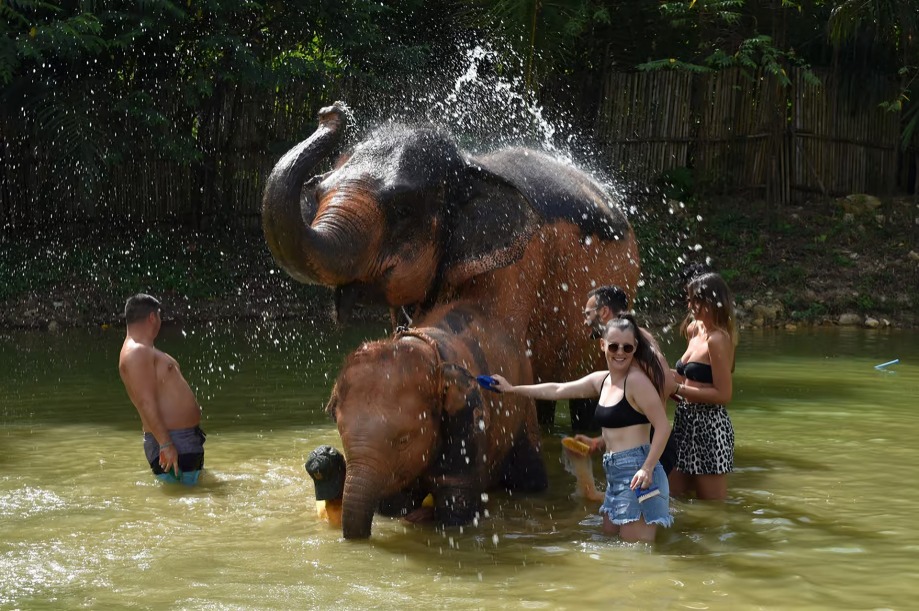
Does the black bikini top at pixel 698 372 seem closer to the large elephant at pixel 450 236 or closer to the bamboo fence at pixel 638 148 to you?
the large elephant at pixel 450 236

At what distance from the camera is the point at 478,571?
4836 millimetres

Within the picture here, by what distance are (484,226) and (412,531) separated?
1732 mm

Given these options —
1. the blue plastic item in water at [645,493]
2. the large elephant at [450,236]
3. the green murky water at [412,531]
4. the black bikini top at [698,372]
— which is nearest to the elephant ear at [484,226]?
the large elephant at [450,236]

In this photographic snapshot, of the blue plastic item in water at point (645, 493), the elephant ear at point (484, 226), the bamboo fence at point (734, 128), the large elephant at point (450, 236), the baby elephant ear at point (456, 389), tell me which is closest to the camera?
the blue plastic item in water at point (645, 493)

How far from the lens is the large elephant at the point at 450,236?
5855 mm

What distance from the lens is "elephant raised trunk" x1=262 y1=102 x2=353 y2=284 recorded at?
5.21 meters

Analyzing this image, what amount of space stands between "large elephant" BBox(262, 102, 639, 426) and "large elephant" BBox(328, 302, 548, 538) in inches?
12.9

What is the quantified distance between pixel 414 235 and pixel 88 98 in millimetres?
10027

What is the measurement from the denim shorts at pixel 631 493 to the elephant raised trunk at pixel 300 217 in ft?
5.21

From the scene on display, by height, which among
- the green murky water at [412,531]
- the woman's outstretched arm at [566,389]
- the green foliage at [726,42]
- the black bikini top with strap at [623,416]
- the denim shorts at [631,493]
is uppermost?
the green foliage at [726,42]

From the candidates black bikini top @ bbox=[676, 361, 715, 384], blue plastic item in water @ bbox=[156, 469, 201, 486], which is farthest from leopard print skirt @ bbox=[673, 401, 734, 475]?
blue plastic item in water @ bbox=[156, 469, 201, 486]

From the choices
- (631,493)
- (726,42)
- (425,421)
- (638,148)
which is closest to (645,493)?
(631,493)

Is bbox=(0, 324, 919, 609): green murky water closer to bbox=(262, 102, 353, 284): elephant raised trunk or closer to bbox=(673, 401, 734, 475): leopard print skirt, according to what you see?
bbox=(673, 401, 734, 475): leopard print skirt

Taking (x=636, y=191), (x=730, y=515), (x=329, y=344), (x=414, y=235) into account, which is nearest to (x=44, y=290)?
(x=329, y=344)
